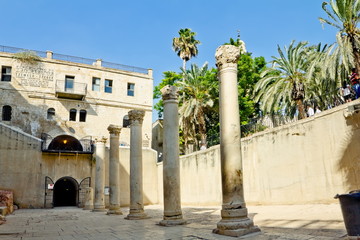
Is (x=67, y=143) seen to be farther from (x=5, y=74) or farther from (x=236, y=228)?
(x=236, y=228)

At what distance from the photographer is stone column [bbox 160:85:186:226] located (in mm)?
8633

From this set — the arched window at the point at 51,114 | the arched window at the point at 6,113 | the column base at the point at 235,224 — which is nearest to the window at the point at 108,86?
the arched window at the point at 51,114

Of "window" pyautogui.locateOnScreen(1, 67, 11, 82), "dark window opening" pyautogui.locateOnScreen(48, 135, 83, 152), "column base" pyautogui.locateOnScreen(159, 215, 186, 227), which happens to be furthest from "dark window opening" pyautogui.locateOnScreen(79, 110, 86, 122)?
"column base" pyautogui.locateOnScreen(159, 215, 186, 227)

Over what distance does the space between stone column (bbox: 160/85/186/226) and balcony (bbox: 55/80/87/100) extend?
71.1ft

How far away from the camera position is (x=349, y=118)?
11023 mm

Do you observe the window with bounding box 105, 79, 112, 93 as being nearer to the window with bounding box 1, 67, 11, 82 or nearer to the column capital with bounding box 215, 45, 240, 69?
the window with bounding box 1, 67, 11, 82

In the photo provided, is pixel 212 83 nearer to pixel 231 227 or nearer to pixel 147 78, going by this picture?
pixel 147 78

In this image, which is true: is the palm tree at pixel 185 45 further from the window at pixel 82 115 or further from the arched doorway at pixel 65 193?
the arched doorway at pixel 65 193

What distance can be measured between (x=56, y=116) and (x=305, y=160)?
23008 mm

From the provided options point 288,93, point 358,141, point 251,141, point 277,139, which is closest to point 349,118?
point 358,141

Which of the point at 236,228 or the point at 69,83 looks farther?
the point at 69,83

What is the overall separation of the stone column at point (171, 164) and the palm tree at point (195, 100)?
54.8 ft

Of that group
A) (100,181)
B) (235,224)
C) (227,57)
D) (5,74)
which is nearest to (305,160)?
(227,57)

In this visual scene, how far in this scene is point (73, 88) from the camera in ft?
96.8
